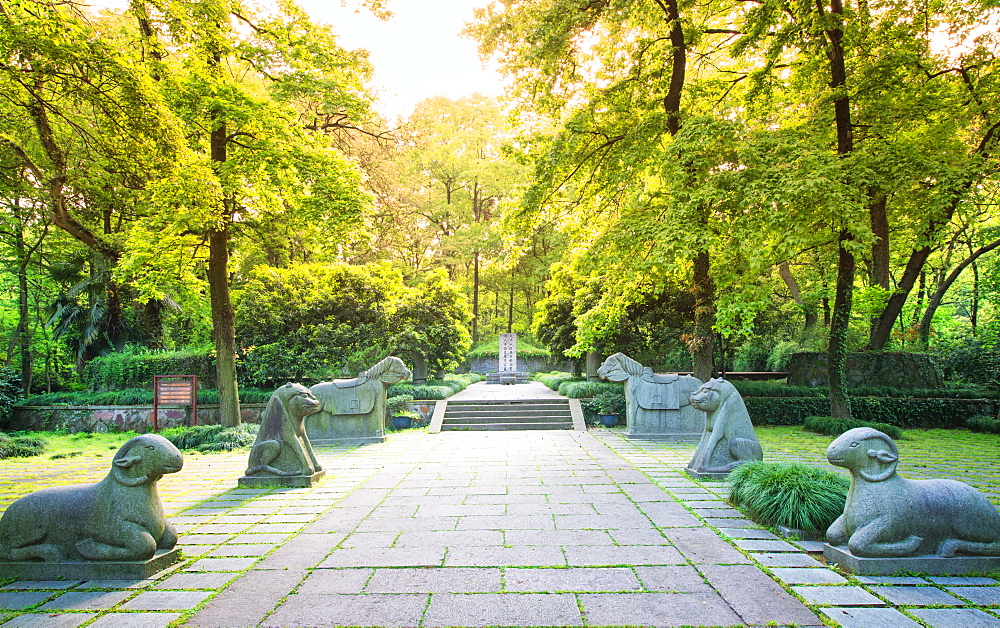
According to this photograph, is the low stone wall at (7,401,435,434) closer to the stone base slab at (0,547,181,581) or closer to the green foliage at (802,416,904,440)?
the green foliage at (802,416,904,440)

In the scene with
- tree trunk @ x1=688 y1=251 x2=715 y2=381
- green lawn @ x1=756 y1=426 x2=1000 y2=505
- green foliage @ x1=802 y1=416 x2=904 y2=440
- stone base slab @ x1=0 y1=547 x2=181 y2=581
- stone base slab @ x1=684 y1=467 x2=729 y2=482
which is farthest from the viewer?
green foliage @ x1=802 y1=416 x2=904 y2=440

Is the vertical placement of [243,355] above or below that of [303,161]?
below

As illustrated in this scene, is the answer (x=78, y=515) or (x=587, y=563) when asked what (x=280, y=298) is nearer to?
(x=78, y=515)

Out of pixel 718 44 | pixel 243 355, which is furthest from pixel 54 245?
pixel 718 44

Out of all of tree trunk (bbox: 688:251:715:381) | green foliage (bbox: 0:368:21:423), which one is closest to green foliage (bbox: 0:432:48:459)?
green foliage (bbox: 0:368:21:423)

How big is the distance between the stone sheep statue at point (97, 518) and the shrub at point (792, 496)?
5.10 meters

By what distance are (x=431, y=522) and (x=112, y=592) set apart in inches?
96.2

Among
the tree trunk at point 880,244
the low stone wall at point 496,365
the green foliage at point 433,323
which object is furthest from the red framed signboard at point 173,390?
the low stone wall at point 496,365

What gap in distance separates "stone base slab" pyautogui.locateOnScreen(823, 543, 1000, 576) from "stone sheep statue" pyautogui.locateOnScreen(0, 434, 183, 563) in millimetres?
5097

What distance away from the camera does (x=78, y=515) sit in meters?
3.67

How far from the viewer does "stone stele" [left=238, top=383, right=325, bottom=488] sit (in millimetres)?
6480

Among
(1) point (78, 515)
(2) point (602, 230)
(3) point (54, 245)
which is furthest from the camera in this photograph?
(3) point (54, 245)

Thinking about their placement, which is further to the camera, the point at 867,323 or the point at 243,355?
the point at 867,323

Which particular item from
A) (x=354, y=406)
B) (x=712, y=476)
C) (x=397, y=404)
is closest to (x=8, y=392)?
(x=397, y=404)
